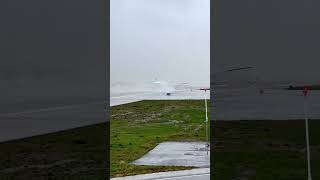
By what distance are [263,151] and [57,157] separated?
12.1 ft

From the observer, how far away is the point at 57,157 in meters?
7.75

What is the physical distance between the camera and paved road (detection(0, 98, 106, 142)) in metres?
11.3

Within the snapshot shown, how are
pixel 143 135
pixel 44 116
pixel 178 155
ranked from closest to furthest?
pixel 178 155
pixel 143 135
pixel 44 116

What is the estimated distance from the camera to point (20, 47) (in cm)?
1491

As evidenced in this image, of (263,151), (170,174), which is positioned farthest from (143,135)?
(170,174)

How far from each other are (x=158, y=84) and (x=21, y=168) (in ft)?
70.7

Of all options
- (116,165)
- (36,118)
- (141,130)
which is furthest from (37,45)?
(116,165)

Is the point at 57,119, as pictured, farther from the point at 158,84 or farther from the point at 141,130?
the point at 158,84

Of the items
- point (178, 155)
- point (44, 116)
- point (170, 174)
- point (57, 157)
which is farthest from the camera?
point (44, 116)

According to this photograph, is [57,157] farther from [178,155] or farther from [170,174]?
[170,174]

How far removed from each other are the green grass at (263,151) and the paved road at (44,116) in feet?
13.9

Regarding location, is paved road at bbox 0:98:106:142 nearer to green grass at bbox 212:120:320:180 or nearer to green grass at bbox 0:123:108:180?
green grass at bbox 0:123:108:180

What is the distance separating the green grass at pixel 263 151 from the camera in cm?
645

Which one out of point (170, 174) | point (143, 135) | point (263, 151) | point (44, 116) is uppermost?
point (44, 116)
